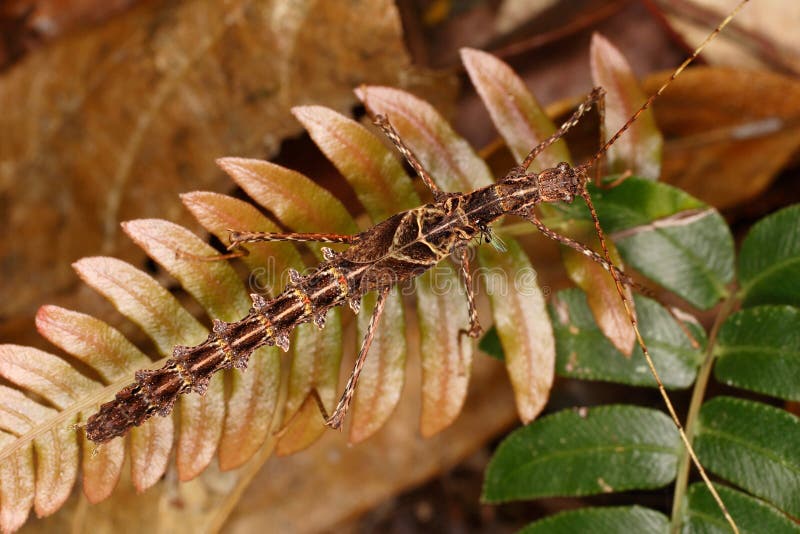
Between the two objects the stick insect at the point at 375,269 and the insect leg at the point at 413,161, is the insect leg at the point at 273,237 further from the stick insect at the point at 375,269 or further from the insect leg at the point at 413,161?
the insect leg at the point at 413,161

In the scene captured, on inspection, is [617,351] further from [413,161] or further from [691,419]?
[413,161]

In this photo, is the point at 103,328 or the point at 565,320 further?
the point at 565,320

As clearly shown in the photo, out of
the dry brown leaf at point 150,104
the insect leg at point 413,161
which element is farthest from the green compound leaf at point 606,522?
the dry brown leaf at point 150,104

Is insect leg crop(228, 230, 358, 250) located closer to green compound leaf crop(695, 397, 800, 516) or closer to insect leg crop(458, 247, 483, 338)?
insect leg crop(458, 247, 483, 338)

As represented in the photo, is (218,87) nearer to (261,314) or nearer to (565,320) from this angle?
(261,314)

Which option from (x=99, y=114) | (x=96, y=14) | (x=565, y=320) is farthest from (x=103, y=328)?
(x=96, y=14)

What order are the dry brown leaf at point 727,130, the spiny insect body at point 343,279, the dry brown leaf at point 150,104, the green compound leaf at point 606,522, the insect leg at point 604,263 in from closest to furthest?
the spiny insect body at point 343,279 < the green compound leaf at point 606,522 < the insect leg at point 604,263 < the dry brown leaf at point 727,130 < the dry brown leaf at point 150,104

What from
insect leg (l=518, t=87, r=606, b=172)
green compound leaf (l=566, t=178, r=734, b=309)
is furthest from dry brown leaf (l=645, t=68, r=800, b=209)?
green compound leaf (l=566, t=178, r=734, b=309)
